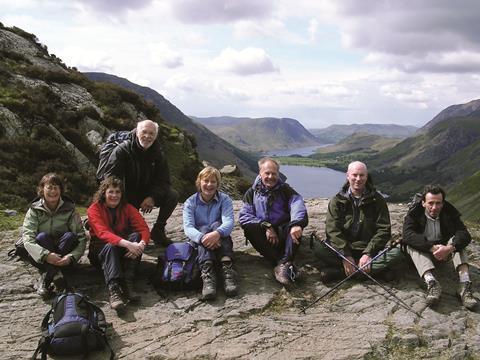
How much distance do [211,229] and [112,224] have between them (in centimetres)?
182

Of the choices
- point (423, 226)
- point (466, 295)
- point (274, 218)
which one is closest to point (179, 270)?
point (274, 218)

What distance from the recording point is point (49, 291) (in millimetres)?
7406

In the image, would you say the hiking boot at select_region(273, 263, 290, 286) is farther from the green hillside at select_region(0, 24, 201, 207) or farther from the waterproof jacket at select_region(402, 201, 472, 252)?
the green hillside at select_region(0, 24, 201, 207)

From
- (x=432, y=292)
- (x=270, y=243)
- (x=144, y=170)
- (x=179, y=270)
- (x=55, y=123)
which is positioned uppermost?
(x=55, y=123)

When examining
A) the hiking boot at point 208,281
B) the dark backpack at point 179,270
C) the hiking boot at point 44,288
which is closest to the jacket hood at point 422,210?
the hiking boot at point 208,281

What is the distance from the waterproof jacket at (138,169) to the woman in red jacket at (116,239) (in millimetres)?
626

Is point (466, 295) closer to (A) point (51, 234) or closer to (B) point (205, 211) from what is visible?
(B) point (205, 211)

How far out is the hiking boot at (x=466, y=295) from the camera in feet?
23.4

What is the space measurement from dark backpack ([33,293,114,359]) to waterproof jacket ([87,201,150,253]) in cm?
134

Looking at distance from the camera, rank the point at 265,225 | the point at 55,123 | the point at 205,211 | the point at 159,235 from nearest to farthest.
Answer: the point at 265,225
the point at 205,211
the point at 159,235
the point at 55,123

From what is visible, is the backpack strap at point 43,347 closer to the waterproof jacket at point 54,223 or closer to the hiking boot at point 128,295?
the hiking boot at point 128,295

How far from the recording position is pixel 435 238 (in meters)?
7.97

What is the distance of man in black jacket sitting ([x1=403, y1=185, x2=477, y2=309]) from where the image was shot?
7.53 metres

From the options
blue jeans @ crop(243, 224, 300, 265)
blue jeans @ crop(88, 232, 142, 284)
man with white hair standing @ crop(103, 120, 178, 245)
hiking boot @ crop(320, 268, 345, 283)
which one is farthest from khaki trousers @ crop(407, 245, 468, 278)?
blue jeans @ crop(88, 232, 142, 284)
